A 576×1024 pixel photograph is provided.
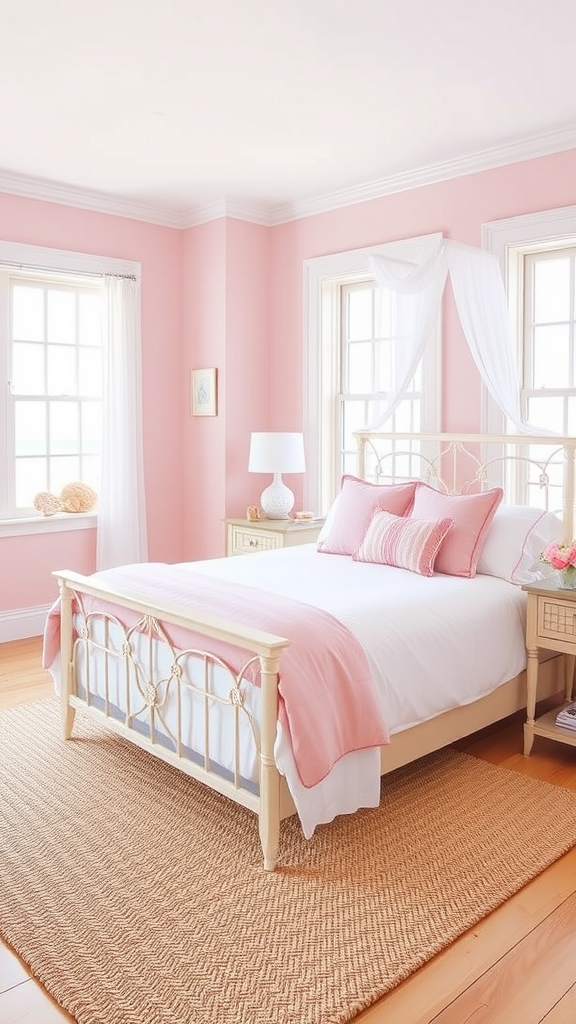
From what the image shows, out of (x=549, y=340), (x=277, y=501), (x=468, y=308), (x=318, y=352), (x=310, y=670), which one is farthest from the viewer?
(x=318, y=352)

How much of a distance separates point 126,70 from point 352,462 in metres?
2.87

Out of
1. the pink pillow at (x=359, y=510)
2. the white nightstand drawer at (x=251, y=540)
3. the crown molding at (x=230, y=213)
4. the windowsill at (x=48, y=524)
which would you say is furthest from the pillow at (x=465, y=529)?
the crown molding at (x=230, y=213)

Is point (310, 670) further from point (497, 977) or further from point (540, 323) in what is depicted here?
point (540, 323)

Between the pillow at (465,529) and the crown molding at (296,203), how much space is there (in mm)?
1915

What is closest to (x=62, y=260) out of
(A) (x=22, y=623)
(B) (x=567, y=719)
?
(A) (x=22, y=623)

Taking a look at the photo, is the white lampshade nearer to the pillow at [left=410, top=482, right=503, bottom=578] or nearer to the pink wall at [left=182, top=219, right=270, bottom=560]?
the pink wall at [left=182, top=219, right=270, bottom=560]

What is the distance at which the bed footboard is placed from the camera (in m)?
2.56

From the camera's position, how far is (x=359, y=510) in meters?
4.29

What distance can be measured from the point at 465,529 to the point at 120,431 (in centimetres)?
280

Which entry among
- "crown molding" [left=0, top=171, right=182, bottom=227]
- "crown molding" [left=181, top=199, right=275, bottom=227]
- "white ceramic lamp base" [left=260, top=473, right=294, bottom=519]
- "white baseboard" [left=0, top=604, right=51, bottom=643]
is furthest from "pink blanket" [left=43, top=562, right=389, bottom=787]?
"crown molding" [left=181, top=199, right=275, bottom=227]

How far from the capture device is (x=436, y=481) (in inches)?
190

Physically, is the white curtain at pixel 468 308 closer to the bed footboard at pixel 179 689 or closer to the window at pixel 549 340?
the window at pixel 549 340

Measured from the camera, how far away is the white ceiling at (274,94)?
3.07 meters

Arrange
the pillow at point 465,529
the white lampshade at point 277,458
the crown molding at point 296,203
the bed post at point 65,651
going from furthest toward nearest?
the white lampshade at point 277,458 → the crown molding at point 296,203 → the pillow at point 465,529 → the bed post at point 65,651
